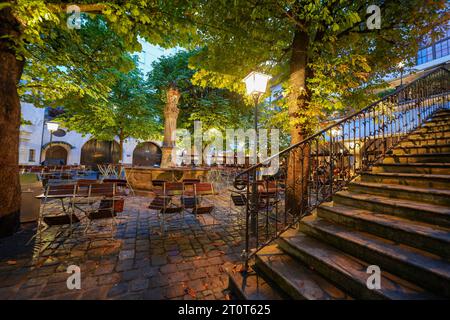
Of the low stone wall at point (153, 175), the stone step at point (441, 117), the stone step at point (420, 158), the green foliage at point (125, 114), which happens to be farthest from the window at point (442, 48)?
the green foliage at point (125, 114)

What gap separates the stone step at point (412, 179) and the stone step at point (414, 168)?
1.21ft

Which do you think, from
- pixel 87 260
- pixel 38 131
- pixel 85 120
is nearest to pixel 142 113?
pixel 85 120

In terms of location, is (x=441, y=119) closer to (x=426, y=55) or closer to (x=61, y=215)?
(x=61, y=215)

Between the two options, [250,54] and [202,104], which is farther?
[202,104]

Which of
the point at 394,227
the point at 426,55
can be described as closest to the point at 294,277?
the point at 394,227

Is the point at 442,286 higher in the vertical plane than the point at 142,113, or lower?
lower

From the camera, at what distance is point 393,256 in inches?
80.9

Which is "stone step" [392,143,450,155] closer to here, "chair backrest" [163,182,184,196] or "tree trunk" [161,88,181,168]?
"chair backrest" [163,182,184,196]

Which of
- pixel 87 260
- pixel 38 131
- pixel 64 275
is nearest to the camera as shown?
pixel 64 275

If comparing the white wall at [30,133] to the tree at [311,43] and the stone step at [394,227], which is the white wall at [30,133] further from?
the stone step at [394,227]

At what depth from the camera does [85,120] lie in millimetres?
11688

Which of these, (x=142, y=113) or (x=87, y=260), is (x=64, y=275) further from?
(x=142, y=113)

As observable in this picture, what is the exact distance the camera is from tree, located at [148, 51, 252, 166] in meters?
11.8

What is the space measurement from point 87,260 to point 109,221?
2.26m
